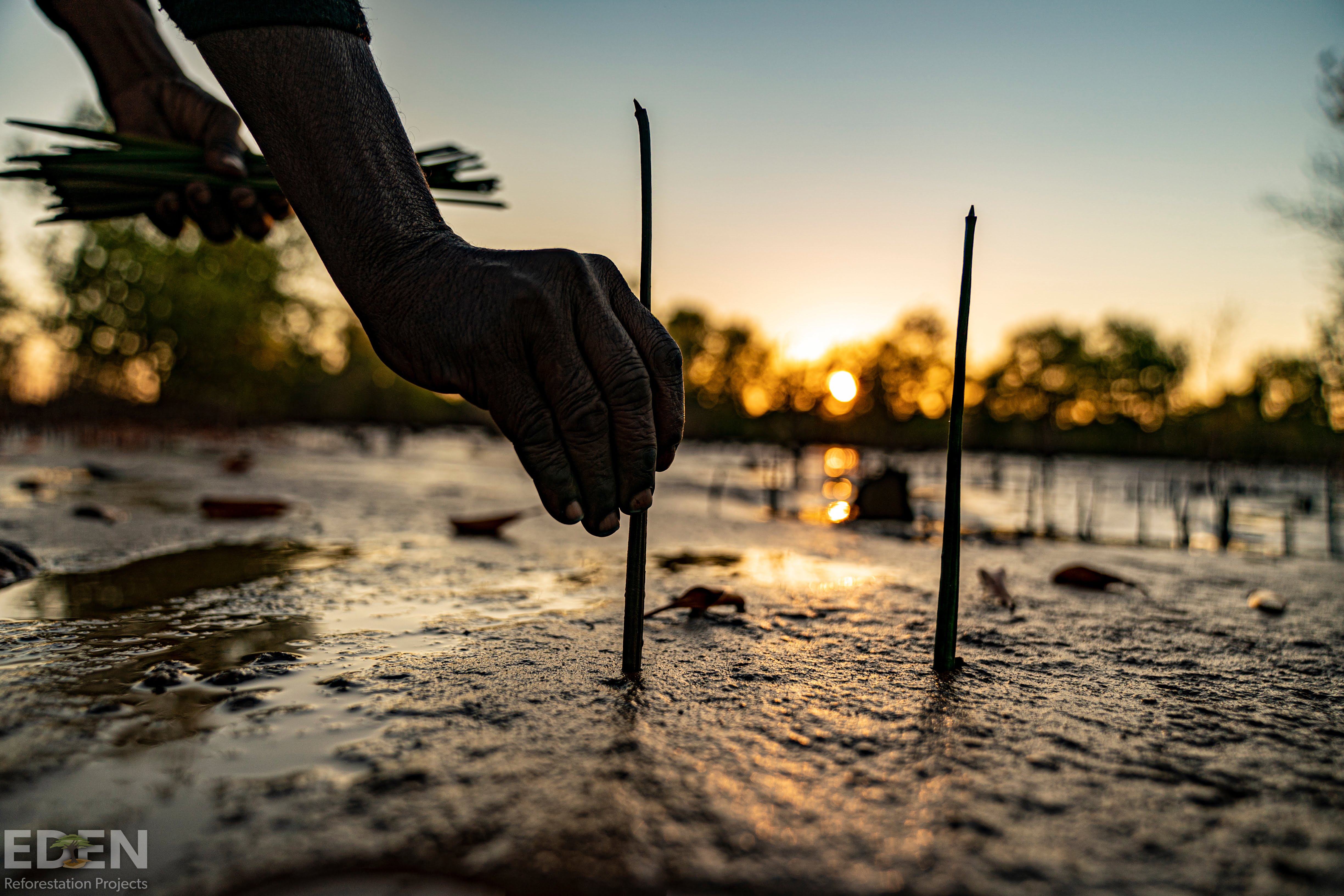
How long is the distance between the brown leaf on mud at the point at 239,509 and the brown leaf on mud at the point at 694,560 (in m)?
2.41

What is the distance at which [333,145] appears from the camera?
1.36 meters

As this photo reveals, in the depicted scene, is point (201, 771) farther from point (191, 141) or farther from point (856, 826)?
point (191, 141)

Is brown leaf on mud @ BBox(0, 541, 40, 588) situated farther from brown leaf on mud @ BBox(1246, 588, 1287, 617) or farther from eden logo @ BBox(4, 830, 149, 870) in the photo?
brown leaf on mud @ BBox(1246, 588, 1287, 617)

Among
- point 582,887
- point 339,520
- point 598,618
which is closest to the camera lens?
point 582,887

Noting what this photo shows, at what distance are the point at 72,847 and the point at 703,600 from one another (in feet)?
4.87

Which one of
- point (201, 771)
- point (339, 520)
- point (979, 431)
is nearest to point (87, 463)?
point (339, 520)

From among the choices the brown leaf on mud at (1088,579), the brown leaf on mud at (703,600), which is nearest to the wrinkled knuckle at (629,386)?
the brown leaf on mud at (703,600)

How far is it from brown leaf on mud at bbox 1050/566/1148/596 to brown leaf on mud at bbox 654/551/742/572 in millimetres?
1441

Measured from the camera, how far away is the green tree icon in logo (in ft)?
2.78

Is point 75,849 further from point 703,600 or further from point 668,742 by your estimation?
point 703,600

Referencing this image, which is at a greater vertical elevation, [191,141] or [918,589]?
[191,141]

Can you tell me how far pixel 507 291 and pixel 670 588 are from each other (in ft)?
5.36

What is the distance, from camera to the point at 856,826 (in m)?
0.94

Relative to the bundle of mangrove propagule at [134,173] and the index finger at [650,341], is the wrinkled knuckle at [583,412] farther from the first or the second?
the bundle of mangrove propagule at [134,173]
